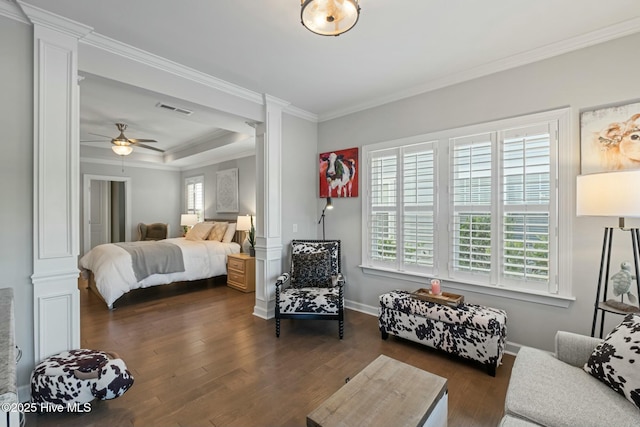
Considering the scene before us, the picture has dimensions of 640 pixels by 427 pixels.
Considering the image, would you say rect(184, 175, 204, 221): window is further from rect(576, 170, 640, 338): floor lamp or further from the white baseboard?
rect(576, 170, 640, 338): floor lamp

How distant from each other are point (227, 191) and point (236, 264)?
6.76 feet

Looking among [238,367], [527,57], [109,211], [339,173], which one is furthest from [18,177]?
[109,211]

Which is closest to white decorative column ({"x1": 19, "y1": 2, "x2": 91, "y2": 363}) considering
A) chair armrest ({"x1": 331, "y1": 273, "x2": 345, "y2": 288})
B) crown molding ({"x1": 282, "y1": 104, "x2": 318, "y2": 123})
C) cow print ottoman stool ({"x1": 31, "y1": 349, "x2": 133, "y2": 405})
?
cow print ottoman stool ({"x1": 31, "y1": 349, "x2": 133, "y2": 405})

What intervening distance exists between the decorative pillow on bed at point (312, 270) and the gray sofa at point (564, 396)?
7.07 feet

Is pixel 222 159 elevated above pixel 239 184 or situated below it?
above

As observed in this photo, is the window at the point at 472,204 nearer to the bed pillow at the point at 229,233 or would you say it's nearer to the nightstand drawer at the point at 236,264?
the nightstand drawer at the point at 236,264

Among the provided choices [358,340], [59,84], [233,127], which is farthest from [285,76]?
[358,340]

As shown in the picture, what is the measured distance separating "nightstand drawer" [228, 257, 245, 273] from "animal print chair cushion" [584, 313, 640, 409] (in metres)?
4.32

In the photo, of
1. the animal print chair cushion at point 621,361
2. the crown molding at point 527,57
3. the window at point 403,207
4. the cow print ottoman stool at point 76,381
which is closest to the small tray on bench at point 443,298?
the window at point 403,207

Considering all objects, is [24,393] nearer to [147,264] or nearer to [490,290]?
[147,264]

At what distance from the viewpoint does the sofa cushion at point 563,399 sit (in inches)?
51.1

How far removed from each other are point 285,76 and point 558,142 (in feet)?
8.44

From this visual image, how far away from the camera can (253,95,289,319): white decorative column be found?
3.69 metres

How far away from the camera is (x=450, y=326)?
2568 mm
